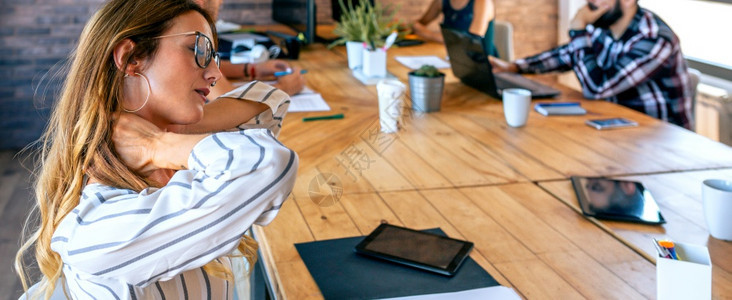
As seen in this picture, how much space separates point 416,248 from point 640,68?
176 cm

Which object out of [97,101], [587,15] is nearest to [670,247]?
→ [97,101]

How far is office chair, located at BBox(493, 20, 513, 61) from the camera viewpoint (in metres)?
4.25

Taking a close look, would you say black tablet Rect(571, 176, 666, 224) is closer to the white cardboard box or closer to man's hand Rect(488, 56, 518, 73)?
the white cardboard box

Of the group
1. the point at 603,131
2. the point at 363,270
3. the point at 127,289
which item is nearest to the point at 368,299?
the point at 363,270

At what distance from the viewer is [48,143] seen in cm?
109

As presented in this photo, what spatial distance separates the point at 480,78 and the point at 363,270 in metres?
1.54

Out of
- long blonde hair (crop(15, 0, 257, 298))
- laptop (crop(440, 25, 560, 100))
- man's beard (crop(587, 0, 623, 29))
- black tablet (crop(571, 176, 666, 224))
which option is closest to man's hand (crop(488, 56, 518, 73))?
laptop (crop(440, 25, 560, 100))

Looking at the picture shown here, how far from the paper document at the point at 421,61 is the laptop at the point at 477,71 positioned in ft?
0.87

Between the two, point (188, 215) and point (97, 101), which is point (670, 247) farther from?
point (97, 101)

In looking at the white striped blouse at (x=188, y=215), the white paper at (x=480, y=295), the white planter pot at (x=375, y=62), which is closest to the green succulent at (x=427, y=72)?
the white planter pot at (x=375, y=62)

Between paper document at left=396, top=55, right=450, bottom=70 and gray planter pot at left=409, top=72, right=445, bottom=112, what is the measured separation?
30.1 inches

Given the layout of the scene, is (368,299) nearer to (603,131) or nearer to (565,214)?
(565,214)

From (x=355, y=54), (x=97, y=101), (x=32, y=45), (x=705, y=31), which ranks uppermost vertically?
(x=97, y=101)

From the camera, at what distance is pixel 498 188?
1704 mm
